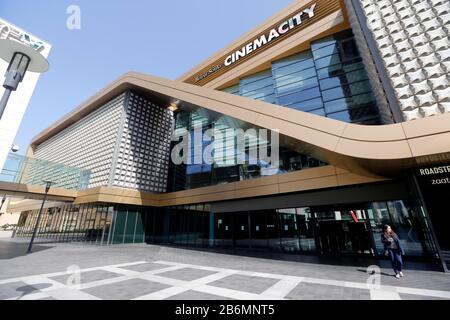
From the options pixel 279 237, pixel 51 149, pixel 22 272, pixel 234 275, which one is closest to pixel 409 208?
pixel 279 237

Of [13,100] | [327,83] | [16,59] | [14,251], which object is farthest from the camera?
[13,100]

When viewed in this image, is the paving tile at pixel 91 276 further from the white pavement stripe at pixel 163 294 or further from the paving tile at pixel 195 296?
the paving tile at pixel 195 296

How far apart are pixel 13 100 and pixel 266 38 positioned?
91.6 feet

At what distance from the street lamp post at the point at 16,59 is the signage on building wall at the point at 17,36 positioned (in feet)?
81.0

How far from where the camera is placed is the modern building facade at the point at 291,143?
8.87 meters

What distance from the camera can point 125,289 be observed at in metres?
5.95

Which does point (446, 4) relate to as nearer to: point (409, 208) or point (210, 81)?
point (409, 208)

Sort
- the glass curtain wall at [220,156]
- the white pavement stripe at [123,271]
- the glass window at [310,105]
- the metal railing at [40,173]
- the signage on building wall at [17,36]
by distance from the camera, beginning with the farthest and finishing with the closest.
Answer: the signage on building wall at [17,36]
the metal railing at [40,173]
the glass window at [310,105]
the glass curtain wall at [220,156]
the white pavement stripe at [123,271]

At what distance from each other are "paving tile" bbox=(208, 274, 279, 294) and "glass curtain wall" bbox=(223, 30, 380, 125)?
12038 millimetres

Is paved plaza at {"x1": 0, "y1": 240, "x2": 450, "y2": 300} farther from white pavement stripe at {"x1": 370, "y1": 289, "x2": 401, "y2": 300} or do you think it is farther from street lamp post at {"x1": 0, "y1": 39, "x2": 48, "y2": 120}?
street lamp post at {"x1": 0, "y1": 39, "x2": 48, "y2": 120}

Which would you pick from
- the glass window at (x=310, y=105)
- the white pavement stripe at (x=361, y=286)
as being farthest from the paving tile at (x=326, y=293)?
the glass window at (x=310, y=105)

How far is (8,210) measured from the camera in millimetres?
37719

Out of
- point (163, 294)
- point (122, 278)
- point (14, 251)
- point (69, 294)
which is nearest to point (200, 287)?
point (163, 294)

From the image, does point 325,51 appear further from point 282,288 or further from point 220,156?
point 282,288
